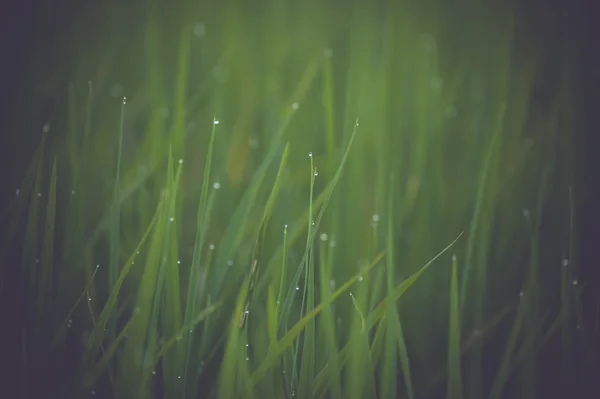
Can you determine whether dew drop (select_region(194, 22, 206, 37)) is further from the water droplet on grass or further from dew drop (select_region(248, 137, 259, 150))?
the water droplet on grass

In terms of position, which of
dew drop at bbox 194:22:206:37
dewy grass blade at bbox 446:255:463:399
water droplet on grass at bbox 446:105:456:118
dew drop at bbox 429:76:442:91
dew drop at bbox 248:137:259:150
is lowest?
dewy grass blade at bbox 446:255:463:399

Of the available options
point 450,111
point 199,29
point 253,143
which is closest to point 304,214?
point 253,143

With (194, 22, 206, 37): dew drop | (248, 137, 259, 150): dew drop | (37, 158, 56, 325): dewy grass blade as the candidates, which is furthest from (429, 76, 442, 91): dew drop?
(37, 158, 56, 325): dewy grass blade

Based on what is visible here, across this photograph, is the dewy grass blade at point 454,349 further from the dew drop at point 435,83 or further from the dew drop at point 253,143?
the dew drop at point 435,83

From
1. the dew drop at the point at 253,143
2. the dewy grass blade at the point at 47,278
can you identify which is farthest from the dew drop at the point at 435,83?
the dewy grass blade at the point at 47,278

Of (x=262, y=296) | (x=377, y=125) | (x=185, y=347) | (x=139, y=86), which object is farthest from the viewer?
(x=139, y=86)

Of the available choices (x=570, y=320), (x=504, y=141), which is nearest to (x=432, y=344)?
(x=570, y=320)

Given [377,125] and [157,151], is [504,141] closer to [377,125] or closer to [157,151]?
[377,125]

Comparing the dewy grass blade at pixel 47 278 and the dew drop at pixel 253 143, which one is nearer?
the dewy grass blade at pixel 47 278
